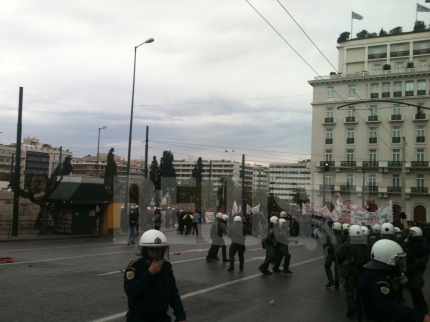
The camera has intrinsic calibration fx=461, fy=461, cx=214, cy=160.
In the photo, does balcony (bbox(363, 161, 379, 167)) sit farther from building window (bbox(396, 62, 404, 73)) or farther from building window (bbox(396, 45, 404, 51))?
building window (bbox(396, 45, 404, 51))

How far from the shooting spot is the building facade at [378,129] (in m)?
53.0

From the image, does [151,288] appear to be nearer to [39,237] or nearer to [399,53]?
[39,237]

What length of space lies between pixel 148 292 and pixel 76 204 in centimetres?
2260

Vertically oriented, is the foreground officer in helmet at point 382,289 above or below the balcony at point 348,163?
below

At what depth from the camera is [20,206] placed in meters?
26.7

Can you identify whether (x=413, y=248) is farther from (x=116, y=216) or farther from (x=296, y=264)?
(x=116, y=216)

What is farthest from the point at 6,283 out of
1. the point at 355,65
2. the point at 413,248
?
the point at 355,65

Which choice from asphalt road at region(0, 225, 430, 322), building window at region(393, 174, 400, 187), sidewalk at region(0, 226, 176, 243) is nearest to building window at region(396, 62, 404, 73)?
building window at region(393, 174, 400, 187)

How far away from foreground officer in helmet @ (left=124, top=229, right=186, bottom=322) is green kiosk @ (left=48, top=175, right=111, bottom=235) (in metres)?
21.9

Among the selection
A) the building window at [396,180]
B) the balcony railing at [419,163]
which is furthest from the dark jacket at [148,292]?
the balcony railing at [419,163]

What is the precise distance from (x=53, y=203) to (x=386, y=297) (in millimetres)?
24792

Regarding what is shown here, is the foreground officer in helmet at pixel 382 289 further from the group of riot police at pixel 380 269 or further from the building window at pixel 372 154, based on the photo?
→ the building window at pixel 372 154

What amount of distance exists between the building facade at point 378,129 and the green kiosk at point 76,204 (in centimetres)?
3140

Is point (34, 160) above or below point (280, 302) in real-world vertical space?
above
